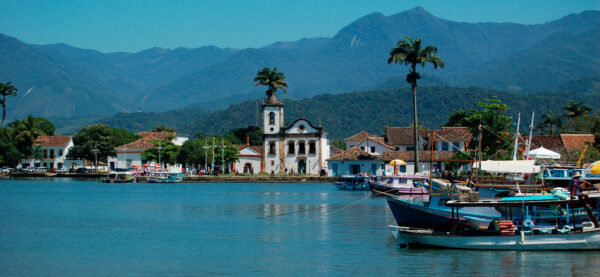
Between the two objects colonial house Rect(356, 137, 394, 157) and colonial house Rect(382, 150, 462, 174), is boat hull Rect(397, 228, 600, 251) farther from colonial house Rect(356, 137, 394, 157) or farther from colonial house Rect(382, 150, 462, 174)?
colonial house Rect(356, 137, 394, 157)

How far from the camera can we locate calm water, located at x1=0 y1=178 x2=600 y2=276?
24922 millimetres

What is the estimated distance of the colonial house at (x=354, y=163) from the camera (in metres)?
88.8

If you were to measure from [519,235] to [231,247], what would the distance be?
11761 mm

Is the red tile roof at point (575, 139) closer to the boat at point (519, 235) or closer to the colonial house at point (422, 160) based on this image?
the colonial house at point (422, 160)

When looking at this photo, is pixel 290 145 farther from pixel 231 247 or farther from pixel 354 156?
pixel 231 247

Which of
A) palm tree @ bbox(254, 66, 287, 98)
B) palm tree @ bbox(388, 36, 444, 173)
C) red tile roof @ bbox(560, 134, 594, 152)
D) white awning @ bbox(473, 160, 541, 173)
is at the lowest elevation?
white awning @ bbox(473, 160, 541, 173)

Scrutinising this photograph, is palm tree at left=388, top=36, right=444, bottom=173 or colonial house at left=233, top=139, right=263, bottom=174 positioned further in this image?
colonial house at left=233, top=139, right=263, bottom=174

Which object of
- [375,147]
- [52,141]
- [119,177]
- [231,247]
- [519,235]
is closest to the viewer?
[519,235]

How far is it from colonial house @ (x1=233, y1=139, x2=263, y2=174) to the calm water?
2013 inches

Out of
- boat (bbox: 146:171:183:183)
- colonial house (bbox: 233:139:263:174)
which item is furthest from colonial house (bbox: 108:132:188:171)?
colonial house (bbox: 233:139:263:174)

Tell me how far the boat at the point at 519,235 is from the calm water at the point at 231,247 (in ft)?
1.16

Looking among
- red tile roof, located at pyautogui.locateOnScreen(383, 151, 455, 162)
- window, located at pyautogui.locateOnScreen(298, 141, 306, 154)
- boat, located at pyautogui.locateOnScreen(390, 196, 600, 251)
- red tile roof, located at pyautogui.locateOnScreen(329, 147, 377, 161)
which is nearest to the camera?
boat, located at pyautogui.locateOnScreen(390, 196, 600, 251)

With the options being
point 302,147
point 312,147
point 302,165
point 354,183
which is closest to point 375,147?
point 312,147

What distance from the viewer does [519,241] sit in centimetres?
2694
